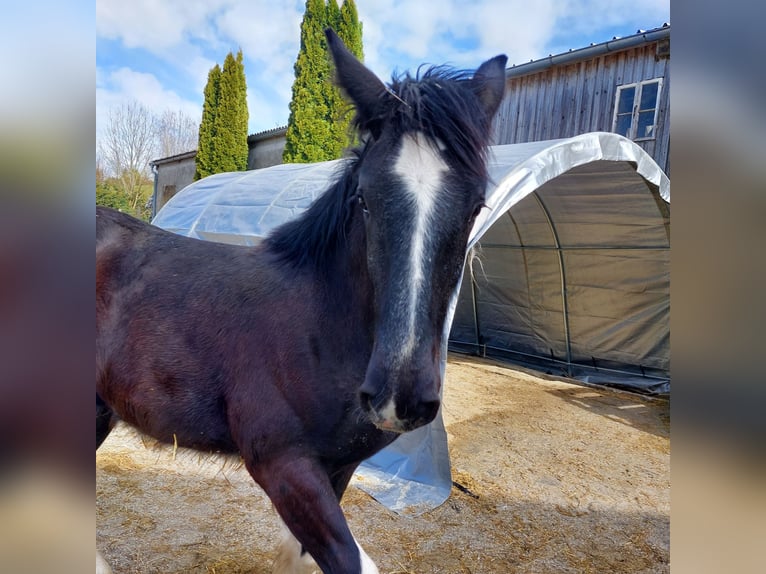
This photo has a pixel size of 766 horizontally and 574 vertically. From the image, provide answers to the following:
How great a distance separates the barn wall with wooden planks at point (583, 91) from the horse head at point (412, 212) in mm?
6899

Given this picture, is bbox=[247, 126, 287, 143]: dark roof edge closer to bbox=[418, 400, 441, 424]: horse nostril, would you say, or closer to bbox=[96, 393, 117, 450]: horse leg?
bbox=[96, 393, 117, 450]: horse leg

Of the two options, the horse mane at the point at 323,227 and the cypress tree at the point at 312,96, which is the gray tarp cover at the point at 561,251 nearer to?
the horse mane at the point at 323,227

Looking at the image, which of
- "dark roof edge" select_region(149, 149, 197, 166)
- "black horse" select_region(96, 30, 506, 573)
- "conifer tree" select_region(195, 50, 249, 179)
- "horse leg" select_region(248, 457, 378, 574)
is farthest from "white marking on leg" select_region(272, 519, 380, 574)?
"dark roof edge" select_region(149, 149, 197, 166)

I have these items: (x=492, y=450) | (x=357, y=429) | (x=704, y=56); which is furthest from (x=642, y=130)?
(x=704, y=56)

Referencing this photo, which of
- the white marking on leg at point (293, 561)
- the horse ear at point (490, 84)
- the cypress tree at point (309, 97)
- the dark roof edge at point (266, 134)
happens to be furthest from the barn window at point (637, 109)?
the dark roof edge at point (266, 134)

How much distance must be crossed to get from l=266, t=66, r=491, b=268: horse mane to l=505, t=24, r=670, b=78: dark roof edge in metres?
6.07

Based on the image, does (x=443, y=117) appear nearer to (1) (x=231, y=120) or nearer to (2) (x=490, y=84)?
(2) (x=490, y=84)

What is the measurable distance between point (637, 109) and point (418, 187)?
8.33 m

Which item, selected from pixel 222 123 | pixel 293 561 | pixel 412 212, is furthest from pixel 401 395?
pixel 222 123

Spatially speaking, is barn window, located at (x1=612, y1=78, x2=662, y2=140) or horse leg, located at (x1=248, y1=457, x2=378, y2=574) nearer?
horse leg, located at (x1=248, y1=457, x2=378, y2=574)

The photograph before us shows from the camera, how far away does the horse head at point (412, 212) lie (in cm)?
125

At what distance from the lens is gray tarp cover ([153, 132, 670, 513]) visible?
4828 mm

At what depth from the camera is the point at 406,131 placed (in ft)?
4.82

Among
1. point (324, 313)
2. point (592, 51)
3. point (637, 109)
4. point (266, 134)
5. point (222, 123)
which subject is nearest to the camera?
point (324, 313)
